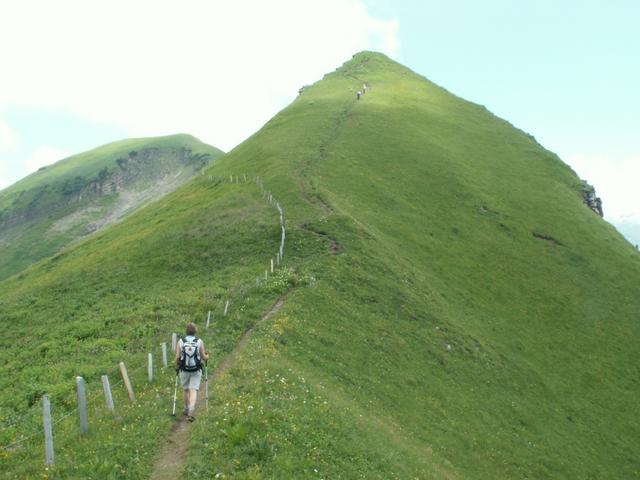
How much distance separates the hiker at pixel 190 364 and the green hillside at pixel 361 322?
1.04 m

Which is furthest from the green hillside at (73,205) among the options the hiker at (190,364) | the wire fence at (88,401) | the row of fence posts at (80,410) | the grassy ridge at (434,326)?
the hiker at (190,364)

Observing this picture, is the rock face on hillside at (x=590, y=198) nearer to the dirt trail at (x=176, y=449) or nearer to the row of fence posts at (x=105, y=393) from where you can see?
the row of fence posts at (x=105, y=393)

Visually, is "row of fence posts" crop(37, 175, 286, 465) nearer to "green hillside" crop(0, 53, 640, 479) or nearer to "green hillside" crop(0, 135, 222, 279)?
"green hillside" crop(0, 53, 640, 479)

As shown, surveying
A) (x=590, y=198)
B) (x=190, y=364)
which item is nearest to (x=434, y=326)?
(x=190, y=364)

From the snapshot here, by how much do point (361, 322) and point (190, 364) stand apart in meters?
17.6

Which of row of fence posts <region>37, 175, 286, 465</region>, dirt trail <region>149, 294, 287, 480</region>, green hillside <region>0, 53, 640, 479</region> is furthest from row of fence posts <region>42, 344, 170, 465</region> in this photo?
dirt trail <region>149, 294, 287, 480</region>

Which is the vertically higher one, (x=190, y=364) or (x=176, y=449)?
(x=190, y=364)

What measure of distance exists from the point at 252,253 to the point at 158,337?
595 inches

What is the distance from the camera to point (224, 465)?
1473cm

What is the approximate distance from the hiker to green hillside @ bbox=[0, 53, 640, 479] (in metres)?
1.04

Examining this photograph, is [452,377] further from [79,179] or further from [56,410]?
[79,179]

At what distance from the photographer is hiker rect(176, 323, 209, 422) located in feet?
59.2

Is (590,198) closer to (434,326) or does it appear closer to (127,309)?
(434,326)

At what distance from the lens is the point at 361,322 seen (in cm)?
3388
